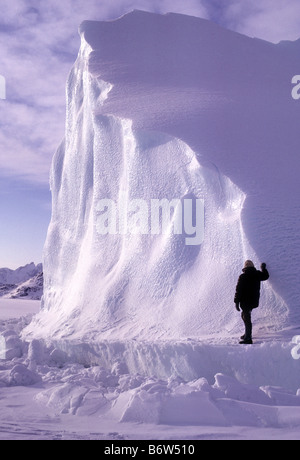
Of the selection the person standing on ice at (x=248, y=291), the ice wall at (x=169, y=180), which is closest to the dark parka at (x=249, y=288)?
the person standing on ice at (x=248, y=291)

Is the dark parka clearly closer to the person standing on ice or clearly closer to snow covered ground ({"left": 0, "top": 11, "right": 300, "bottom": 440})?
the person standing on ice

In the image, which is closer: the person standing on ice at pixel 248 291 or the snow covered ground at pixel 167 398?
the snow covered ground at pixel 167 398

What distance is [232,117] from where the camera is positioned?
7578 millimetres

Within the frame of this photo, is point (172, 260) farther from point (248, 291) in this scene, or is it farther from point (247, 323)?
point (247, 323)

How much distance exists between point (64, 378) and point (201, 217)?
2876mm

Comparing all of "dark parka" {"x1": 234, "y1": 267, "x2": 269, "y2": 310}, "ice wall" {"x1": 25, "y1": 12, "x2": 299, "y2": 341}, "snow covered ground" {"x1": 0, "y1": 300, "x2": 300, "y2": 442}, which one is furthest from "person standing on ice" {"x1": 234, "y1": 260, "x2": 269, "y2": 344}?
"snow covered ground" {"x1": 0, "y1": 300, "x2": 300, "y2": 442}

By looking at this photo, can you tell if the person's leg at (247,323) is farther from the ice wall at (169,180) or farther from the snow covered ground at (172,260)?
the ice wall at (169,180)

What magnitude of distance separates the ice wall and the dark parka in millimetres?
273

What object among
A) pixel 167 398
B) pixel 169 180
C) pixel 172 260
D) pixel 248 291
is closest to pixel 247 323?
pixel 248 291

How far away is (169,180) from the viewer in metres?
7.69

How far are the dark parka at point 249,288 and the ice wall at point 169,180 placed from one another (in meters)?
0.27

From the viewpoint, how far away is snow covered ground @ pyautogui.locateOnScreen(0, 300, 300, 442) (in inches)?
150

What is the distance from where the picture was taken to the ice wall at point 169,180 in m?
6.11
